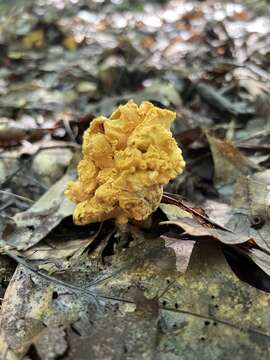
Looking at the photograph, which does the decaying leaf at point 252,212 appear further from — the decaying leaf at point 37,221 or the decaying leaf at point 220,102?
the decaying leaf at point 220,102

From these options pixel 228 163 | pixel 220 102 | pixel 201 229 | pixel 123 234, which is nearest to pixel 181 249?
pixel 201 229

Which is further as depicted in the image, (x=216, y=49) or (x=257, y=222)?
(x=216, y=49)

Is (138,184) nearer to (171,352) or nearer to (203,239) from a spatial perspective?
(203,239)

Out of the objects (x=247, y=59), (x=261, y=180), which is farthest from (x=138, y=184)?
(x=247, y=59)

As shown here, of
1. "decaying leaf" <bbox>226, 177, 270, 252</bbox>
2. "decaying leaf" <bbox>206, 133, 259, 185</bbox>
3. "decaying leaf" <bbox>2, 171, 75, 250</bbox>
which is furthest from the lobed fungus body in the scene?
"decaying leaf" <bbox>206, 133, 259, 185</bbox>

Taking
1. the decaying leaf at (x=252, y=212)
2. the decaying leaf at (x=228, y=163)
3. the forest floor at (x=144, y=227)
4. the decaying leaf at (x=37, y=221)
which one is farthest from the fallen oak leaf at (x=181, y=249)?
the decaying leaf at (x=228, y=163)
